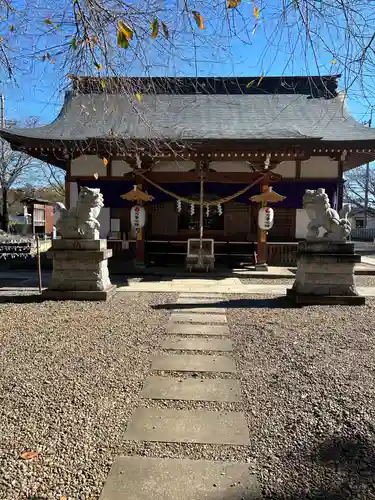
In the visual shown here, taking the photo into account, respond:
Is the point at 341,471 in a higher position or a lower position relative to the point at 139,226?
lower

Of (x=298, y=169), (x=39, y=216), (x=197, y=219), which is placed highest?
(x=298, y=169)

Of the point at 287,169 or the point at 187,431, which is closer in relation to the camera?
the point at 187,431

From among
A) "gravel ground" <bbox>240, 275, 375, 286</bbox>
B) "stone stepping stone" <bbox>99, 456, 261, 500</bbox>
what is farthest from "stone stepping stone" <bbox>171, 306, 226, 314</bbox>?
"stone stepping stone" <bbox>99, 456, 261, 500</bbox>

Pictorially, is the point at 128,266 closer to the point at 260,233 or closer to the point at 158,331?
the point at 260,233

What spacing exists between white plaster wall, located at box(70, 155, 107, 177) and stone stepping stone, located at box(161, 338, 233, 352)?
27.7ft

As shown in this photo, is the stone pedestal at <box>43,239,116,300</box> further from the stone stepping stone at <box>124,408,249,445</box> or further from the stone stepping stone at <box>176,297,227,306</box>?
the stone stepping stone at <box>124,408,249,445</box>

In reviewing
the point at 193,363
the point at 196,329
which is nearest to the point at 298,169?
the point at 196,329

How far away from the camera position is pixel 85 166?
11602 millimetres

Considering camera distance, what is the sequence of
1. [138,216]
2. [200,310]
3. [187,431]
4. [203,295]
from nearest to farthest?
1. [187,431]
2. [200,310]
3. [203,295]
4. [138,216]

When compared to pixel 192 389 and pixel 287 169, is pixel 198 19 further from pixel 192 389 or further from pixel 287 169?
pixel 287 169

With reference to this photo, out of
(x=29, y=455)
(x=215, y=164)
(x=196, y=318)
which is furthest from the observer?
(x=215, y=164)

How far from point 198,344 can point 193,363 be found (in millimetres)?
597

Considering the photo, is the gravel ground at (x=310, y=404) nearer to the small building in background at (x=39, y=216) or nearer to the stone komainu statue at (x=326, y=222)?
the stone komainu statue at (x=326, y=222)

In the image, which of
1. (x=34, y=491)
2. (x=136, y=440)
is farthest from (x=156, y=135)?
(x=34, y=491)
